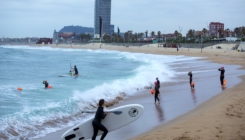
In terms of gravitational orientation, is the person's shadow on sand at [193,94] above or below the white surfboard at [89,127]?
below

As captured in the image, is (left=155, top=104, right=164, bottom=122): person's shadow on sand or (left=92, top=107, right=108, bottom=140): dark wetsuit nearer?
(left=92, top=107, right=108, bottom=140): dark wetsuit

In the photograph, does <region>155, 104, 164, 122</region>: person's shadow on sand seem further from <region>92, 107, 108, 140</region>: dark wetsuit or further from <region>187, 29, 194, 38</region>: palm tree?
<region>187, 29, 194, 38</region>: palm tree

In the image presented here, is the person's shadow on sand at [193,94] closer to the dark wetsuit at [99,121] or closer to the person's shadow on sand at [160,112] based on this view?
the person's shadow on sand at [160,112]

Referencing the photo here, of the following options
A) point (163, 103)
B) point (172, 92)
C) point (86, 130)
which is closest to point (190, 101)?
point (163, 103)

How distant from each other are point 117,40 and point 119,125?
464 ft

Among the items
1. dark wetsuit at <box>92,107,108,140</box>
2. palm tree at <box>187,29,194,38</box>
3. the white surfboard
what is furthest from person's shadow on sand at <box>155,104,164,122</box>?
palm tree at <box>187,29,194,38</box>

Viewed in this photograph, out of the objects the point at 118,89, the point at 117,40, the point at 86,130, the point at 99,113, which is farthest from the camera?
the point at 117,40

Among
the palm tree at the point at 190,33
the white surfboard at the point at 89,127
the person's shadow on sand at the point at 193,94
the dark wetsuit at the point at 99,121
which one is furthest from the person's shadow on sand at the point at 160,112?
the palm tree at the point at 190,33

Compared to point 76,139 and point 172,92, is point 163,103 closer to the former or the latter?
point 172,92

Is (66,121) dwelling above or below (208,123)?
below

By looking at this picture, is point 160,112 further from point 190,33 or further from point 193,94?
point 190,33

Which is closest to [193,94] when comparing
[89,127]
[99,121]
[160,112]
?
[160,112]

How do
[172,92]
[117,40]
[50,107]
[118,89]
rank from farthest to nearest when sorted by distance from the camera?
[117,40], [118,89], [172,92], [50,107]

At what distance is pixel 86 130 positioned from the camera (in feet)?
26.6
